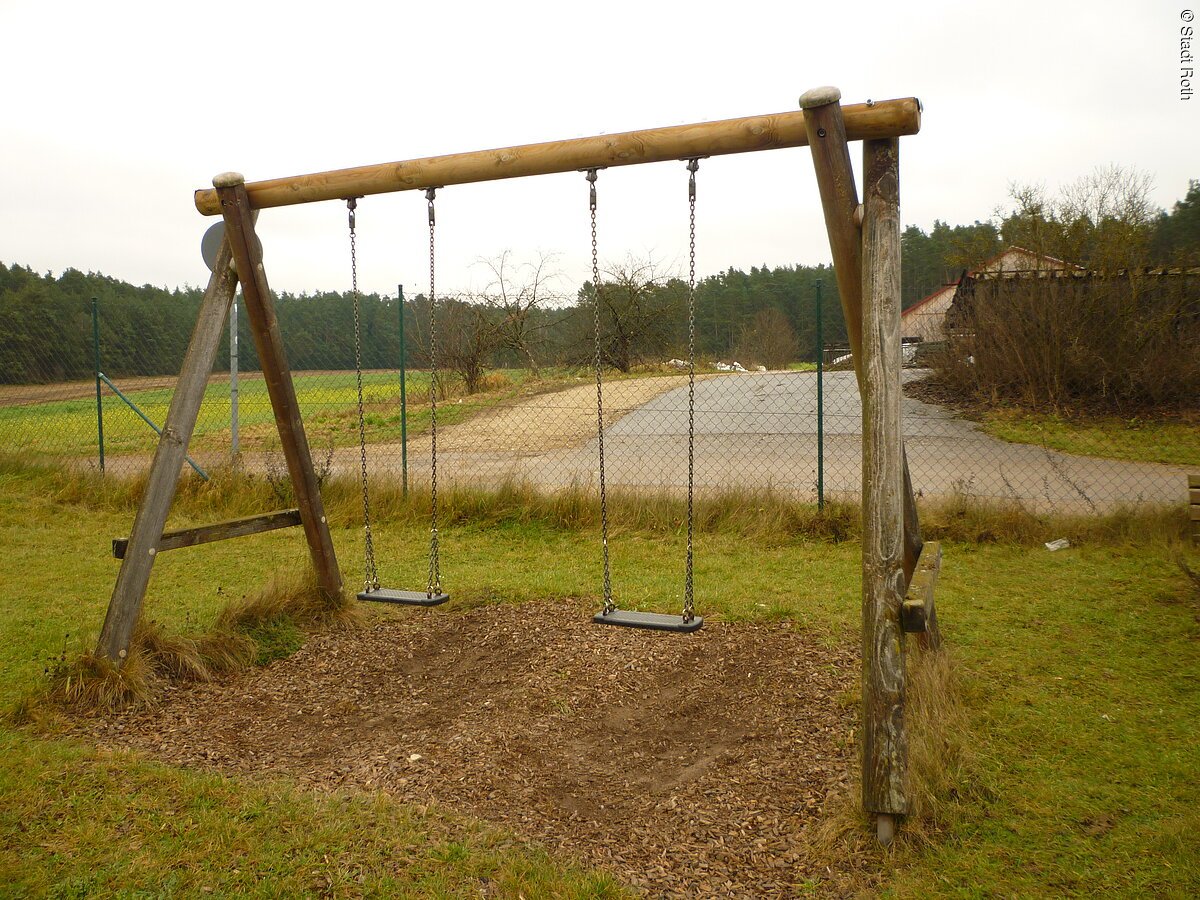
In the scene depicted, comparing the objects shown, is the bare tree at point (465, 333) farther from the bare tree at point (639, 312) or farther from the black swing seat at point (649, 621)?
the black swing seat at point (649, 621)

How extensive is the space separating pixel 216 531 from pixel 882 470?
3.36 meters

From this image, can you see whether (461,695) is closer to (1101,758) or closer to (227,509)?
(1101,758)

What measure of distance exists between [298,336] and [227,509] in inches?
194

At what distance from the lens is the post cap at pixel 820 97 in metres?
3.04

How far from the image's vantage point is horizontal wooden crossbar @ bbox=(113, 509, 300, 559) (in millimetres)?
4329

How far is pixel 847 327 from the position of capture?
11.1ft

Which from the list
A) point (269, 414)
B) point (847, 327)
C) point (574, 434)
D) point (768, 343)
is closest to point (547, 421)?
point (574, 434)

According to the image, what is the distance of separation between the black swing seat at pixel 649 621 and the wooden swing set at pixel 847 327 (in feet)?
0.13

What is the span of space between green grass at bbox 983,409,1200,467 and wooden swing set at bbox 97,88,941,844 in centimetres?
827

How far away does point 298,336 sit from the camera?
12.5 metres

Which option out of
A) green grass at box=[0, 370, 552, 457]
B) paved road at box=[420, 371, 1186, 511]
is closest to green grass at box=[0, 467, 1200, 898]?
paved road at box=[420, 371, 1186, 511]

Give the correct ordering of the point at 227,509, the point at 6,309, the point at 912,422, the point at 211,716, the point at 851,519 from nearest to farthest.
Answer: the point at 211,716 < the point at 851,519 < the point at 227,509 < the point at 6,309 < the point at 912,422

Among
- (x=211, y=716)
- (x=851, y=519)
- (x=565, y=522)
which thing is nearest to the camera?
(x=211, y=716)

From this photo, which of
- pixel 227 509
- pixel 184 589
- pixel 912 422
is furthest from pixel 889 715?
pixel 912 422
